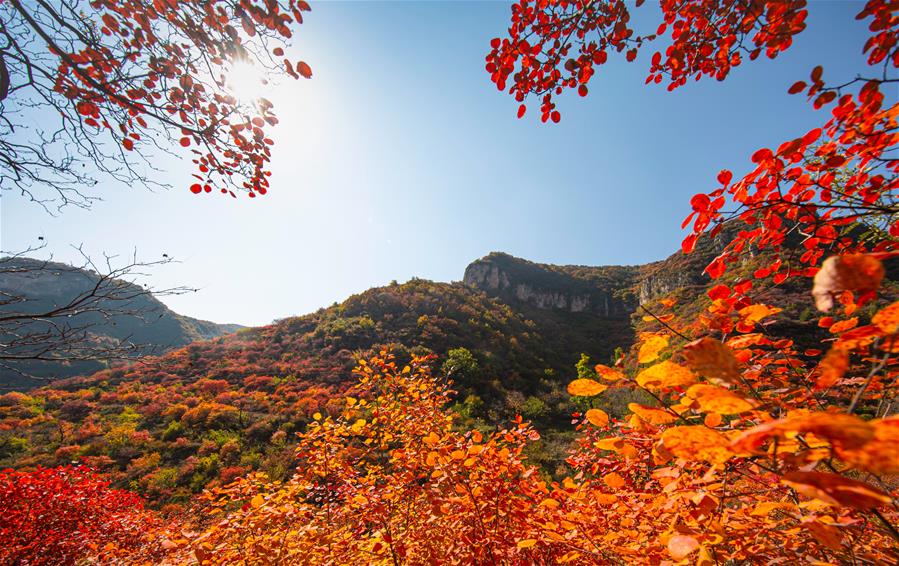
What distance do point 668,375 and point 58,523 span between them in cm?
781

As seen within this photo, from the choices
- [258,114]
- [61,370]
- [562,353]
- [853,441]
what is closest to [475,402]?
[258,114]

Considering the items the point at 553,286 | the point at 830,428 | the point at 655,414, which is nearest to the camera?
the point at 830,428

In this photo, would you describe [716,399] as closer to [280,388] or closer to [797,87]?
[797,87]

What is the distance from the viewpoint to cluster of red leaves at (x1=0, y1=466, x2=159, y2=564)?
163 inches

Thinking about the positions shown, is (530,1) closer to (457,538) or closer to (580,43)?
(580,43)

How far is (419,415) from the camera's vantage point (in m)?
3.45

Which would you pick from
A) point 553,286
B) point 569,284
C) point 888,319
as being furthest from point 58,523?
point 569,284

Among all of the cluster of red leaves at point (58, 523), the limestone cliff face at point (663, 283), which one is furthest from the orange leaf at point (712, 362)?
the limestone cliff face at point (663, 283)

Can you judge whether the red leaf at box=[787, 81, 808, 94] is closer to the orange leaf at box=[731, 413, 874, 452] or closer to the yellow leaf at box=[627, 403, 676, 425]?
the yellow leaf at box=[627, 403, 676, 425]

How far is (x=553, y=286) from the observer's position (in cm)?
4116

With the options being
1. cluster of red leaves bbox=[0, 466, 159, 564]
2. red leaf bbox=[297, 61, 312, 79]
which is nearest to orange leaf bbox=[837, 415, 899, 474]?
red leaf bbox=[297, 61, 312, 79]

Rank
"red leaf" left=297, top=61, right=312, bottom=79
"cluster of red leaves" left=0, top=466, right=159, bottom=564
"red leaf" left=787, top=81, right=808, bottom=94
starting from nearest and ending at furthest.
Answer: "red leaf" left=787, top=81, right=808, bottom=94 < "red leaf" left=297, top=61, right=312, bottom=79 < "cluster of red leaves" left=0, top=466, right=159, bottom=564

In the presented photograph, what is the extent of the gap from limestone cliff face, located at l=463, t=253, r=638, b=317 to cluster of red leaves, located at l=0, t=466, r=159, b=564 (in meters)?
35.9

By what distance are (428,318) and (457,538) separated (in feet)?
59.4
